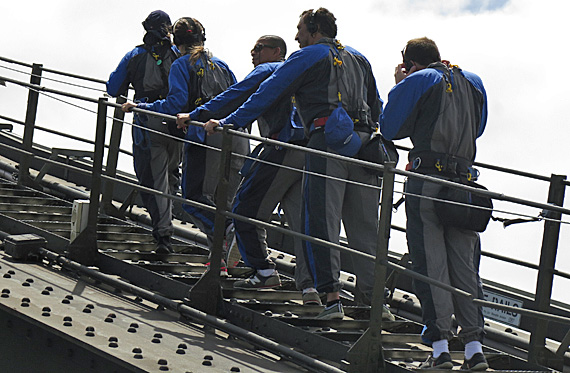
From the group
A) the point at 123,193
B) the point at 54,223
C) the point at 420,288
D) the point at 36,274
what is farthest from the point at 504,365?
the point at 123,193

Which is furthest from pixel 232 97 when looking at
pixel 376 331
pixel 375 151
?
pixel 376 331

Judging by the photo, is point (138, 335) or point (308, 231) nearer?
point (138, 335)

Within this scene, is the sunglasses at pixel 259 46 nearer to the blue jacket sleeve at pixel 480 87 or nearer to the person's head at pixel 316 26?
the person's head at pixel 316 26

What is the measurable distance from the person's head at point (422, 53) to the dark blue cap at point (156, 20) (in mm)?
2903

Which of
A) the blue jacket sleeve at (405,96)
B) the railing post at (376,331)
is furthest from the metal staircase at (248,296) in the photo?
the blue jacket sleeve at (405,96)

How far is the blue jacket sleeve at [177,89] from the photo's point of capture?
297 inches

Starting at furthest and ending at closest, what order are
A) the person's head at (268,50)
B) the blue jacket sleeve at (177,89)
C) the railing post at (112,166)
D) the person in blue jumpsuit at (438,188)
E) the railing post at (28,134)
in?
the railing post at (28,134), the railing post at (112,166), the blue jacket sleeve at (177,89), the person's head at (268,50), the person in blue jumpsuit at (438,188)

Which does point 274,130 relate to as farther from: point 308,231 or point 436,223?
point 436,223

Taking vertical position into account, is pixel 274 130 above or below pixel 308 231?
above

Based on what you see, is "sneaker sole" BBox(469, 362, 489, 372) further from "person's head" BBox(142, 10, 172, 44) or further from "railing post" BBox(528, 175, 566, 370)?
"person's head" BBox(142, 10, 172, 44)

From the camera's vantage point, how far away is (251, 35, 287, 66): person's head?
7297mm

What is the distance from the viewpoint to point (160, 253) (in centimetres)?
804

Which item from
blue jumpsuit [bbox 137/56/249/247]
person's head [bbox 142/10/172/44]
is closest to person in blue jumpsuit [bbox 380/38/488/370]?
blue jumpsuit [bbox 137/56/249/247]

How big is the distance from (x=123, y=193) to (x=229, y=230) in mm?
2909
